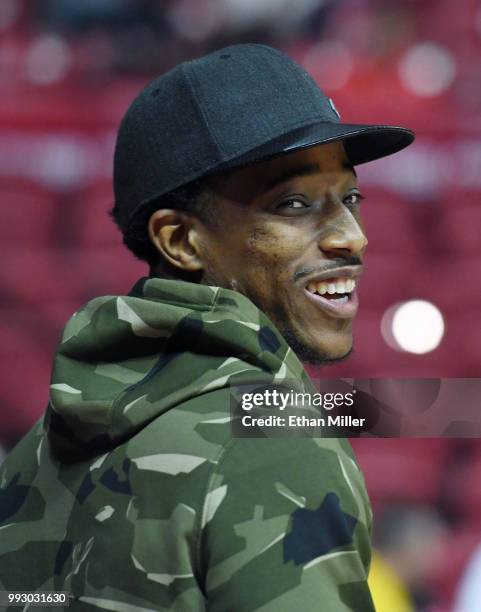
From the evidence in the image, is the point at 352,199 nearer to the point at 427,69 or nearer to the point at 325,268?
the point at 325,268

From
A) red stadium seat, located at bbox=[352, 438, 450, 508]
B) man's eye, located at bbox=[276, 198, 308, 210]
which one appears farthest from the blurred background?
man's eye, located at bbox=[276, 198, 308, 210]

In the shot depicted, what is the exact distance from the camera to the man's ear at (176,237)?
4.06ft

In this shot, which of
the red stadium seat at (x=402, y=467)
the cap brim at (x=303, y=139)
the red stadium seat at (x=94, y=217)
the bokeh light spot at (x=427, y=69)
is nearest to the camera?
the cap brim at (x=303, y=139)

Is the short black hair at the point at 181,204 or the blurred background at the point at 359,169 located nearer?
the short black hair at the point at 181,204

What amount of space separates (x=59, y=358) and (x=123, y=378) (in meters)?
0.09

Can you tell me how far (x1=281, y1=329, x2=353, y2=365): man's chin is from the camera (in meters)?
1.23

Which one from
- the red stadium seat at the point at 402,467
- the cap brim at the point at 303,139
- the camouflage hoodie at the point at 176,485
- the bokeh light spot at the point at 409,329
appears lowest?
the red stadium seat at the point at 402,467

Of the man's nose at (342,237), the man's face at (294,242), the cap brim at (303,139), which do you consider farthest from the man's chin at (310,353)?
the cap brim at (303,139)

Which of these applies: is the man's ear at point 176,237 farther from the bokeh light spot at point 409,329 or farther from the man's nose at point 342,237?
the bokeh light spot at point 409,329

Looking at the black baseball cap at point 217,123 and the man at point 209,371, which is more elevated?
the black baseball cap at point 217,123

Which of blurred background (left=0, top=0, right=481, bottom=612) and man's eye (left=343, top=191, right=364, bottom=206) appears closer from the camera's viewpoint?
man's eye (left=343, top=191, right=364, bottom=206)

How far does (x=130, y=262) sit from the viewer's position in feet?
12.5

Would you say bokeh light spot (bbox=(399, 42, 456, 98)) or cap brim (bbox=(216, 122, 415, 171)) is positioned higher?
bokeh light spot (bbox=(399, 42, 456, 98))

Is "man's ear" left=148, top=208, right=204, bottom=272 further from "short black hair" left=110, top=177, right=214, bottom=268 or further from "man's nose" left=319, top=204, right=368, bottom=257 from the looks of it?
"man's nose" left=319, top=204, right=368, bottom=257
